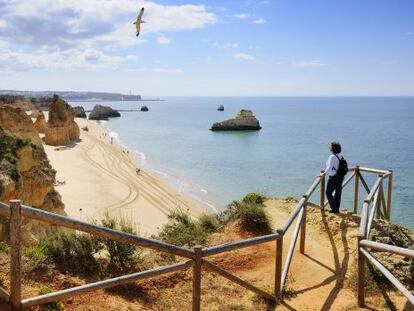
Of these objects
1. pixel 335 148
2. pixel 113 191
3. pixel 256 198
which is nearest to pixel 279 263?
pixel 335 148

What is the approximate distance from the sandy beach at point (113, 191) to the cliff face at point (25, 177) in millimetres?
3210

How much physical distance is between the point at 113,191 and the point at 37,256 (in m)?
25.5

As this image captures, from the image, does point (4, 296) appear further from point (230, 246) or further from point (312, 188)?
point (312, 188)

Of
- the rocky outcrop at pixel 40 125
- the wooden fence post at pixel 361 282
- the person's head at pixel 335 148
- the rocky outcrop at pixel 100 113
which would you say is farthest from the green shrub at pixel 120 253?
the rocky outcrop at pixel 100 113

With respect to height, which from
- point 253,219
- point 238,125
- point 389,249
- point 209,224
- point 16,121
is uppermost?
point 16,121

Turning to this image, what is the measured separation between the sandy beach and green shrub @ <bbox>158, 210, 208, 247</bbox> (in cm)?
649

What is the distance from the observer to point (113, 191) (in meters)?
31.7

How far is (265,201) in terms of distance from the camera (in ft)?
43.5

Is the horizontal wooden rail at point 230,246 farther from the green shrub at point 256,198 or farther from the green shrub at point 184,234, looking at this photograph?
the green shrub at point 256,198

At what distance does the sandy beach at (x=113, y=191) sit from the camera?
25.0 meters

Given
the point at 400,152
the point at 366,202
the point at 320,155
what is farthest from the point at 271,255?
the point at 400,152

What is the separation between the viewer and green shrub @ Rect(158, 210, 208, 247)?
381 inches

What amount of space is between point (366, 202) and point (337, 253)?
1.26 meters

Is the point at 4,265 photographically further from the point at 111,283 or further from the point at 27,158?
the point at 27,158
